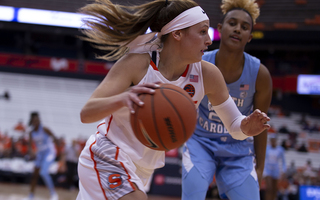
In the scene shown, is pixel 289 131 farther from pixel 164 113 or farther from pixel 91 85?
pixel 164 113

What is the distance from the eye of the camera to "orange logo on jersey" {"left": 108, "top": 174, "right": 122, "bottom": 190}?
1.92m

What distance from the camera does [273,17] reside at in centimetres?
1386

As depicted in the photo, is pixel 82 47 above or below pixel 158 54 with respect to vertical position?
above

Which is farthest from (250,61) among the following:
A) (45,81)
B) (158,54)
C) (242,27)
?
(45,81)

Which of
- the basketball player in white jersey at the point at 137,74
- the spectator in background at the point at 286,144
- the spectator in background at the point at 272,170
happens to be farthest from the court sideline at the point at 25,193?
the basketball player in white jersey at the point at 137,74

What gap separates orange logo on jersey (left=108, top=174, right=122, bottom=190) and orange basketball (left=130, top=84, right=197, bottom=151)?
0.31 meters

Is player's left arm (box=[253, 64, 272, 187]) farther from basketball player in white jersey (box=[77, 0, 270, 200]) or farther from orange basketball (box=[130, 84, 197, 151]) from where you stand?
orange basketball (box=[130, 84, 197, 151])

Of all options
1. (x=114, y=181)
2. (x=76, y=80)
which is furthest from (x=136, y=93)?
(x=76, y=80)

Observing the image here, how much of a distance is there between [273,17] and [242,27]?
12.1 m

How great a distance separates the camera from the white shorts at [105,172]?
6.31ft

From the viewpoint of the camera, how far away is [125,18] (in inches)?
82.0

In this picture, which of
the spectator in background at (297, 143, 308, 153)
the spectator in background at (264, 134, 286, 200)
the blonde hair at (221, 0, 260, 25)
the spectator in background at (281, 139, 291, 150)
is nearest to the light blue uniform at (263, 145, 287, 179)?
the spectator in background at (264, 134, 286, 200)

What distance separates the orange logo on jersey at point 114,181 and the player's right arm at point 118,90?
0.37 metres

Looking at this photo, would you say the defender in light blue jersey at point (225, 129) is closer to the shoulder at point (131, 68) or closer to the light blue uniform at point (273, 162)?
the shoulder at point (131, 68)
